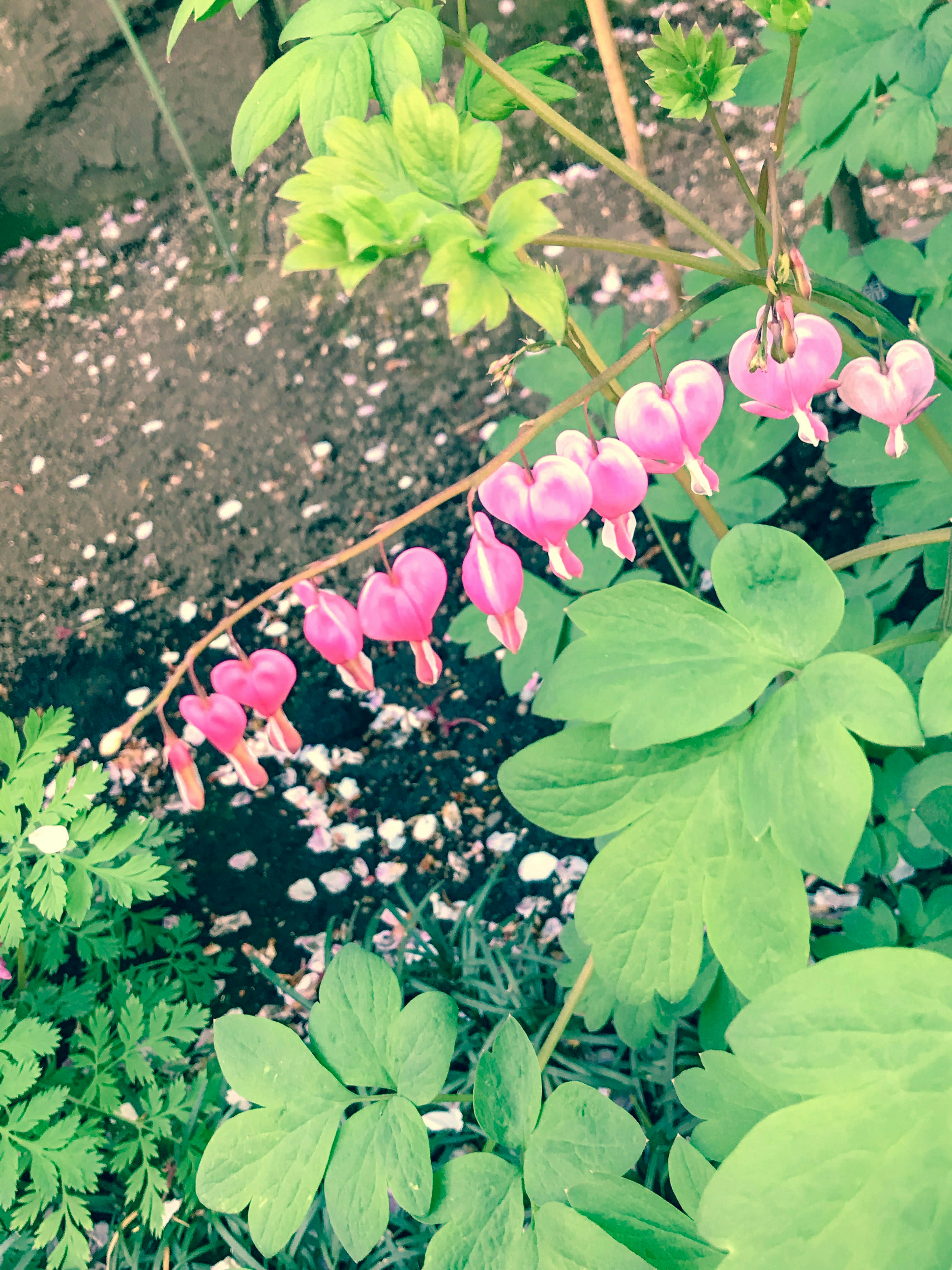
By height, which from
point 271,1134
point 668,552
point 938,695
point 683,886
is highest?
point 938,695

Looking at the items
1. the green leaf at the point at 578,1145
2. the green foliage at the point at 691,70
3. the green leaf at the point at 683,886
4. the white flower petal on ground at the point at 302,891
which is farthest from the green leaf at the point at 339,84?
the white flower petal on ground at the point at 302,891

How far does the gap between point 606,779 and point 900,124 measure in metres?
0.83

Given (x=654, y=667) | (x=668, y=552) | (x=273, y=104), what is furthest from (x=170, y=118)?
(x=654, y=667)

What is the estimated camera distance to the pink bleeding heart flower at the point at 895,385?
0.61 meters

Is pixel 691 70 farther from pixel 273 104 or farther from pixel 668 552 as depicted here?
pixel 668 552

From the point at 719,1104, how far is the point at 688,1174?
58 millimetres

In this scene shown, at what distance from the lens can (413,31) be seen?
2.04 ft

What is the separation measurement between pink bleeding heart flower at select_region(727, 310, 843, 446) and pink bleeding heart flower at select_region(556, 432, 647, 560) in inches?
3.8

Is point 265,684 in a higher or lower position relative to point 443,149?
lower

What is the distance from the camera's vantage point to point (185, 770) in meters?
0.81

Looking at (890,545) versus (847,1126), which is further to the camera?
(890,545)

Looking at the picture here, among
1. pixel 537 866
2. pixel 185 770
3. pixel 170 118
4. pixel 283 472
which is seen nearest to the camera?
pixel 185 770

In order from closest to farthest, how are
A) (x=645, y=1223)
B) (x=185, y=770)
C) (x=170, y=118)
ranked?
(x=645, y=1223)
(x=185, y=770)
(x=170, y=118)

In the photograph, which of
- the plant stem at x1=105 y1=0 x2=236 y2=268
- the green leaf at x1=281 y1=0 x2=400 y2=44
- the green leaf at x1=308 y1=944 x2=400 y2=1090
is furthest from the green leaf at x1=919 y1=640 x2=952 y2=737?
the plant stem at x1=105 y1=0 x2=236 y2=268
